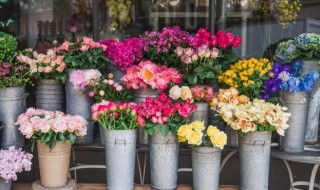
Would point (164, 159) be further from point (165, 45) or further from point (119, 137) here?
point (165, 45)

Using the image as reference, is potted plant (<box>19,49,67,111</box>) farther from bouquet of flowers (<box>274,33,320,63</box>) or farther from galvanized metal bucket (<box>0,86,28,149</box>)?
bouquet of flowers (<box>274,33,320,63</box>)

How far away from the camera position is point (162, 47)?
7.91 ft

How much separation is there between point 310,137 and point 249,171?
1.88ft

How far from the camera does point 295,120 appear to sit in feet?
7.09

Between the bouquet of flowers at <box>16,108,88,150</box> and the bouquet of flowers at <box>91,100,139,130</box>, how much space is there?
10cm

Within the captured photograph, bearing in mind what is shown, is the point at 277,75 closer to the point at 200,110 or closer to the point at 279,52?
the point at 279,52

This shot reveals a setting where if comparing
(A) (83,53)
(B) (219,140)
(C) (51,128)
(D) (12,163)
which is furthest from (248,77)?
(D) (12,163)

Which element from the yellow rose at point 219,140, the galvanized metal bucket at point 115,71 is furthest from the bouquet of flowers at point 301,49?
the galvanized metal bucket at point 115,71

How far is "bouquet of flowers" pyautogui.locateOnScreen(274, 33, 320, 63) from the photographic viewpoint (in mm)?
2299

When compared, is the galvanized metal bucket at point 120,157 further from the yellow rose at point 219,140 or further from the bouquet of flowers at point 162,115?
the yellow rose at point 219,140

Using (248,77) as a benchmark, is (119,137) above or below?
below

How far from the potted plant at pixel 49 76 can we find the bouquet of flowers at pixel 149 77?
403 millimetres

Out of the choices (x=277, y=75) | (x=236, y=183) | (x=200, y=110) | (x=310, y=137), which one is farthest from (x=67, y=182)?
(x=310, y=137)

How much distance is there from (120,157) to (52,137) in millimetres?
317
